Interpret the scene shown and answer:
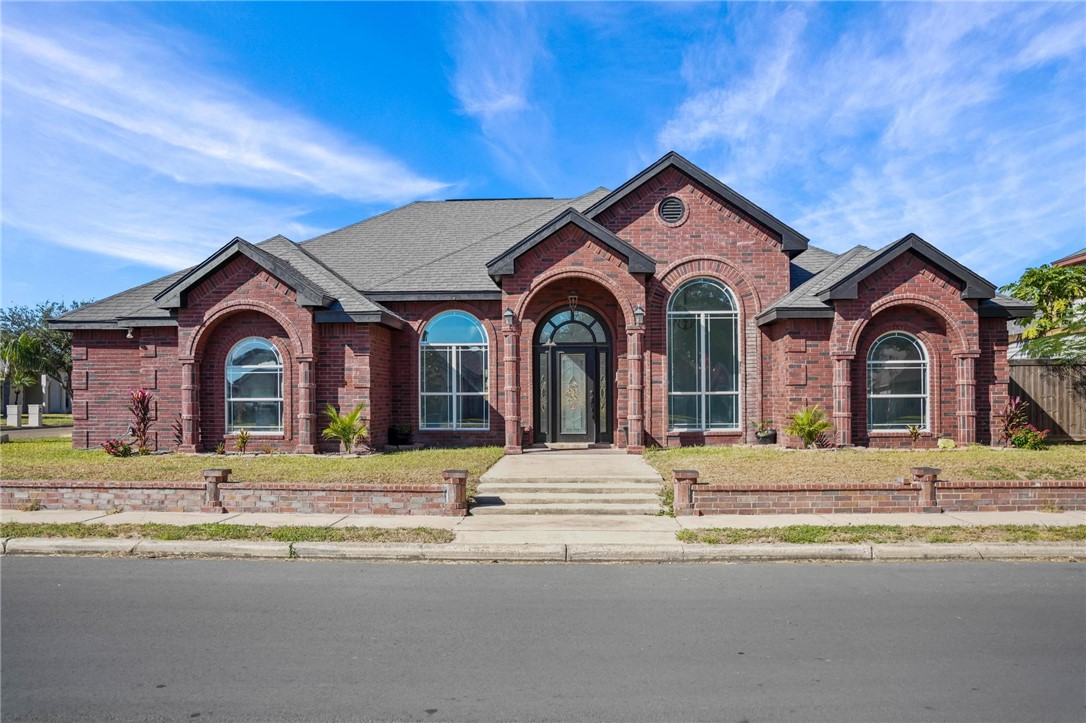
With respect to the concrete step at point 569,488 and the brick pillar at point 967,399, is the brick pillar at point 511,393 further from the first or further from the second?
the brick pillar at point 967,399

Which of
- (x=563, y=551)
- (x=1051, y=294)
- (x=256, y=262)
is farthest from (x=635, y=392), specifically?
(x=1051, y=294)

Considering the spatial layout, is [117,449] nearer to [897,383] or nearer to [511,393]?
[511,393]

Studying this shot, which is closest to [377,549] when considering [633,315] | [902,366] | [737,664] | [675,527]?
[675,527]

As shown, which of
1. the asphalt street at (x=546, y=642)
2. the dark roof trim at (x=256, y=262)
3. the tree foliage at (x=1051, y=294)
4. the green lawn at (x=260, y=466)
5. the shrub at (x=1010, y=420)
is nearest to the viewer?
the asphalt street at (x=546, y=642)

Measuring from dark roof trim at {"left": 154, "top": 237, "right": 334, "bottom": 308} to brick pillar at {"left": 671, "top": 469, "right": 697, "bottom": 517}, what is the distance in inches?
358

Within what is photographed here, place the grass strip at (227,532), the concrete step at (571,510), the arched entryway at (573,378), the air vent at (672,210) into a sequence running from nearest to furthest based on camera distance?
the grass strip at (227,532), the concrete step at (571,510), the air vent at (672,210), the arched entryway at (573,378)

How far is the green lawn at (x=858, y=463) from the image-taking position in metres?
11.3

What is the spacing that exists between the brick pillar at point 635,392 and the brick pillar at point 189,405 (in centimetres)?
975

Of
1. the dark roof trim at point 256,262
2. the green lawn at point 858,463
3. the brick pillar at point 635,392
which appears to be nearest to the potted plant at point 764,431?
the green lawn at point 858,463

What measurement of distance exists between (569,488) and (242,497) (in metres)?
4.90

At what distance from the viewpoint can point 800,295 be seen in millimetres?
15930

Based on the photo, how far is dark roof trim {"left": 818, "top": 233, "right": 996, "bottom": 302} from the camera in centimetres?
1501

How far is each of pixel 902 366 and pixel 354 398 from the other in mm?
12501

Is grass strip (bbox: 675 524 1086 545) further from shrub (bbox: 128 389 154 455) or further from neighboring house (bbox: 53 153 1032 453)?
shrub (bbox: 128 389 154 455)
